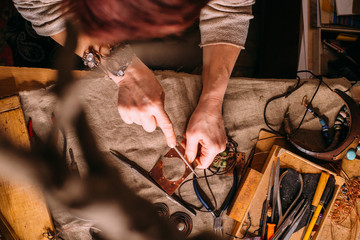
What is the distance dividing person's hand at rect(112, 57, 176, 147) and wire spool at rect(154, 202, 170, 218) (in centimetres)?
31

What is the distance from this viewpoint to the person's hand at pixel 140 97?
66cm

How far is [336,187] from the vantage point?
2.66 ft

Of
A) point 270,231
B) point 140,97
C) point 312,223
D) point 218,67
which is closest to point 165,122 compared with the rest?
point 140,97

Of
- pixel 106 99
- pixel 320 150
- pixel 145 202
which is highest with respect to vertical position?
pixel 106 99

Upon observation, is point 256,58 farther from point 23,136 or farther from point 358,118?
point 23,136

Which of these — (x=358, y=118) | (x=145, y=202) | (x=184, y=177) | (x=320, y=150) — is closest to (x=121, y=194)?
(x=145, y=202)

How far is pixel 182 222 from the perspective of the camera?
81 centimetres

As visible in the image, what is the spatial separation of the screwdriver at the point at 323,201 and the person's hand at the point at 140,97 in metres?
0.61

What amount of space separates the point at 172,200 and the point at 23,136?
22.0 inches

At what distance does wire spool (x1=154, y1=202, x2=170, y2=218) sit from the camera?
80 centimetres

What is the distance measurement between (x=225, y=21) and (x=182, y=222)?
0.69 m

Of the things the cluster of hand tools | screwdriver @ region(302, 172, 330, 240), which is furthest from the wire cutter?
screwdriver @ region(302, 172, 330, 240)

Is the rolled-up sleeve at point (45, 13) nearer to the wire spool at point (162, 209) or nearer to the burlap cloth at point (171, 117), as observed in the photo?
the burlap cloth at point (171, 117)

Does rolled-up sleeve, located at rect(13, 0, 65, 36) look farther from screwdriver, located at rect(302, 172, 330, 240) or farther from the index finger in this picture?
screwdriver, located at rect(302, 172, 330, 240)
